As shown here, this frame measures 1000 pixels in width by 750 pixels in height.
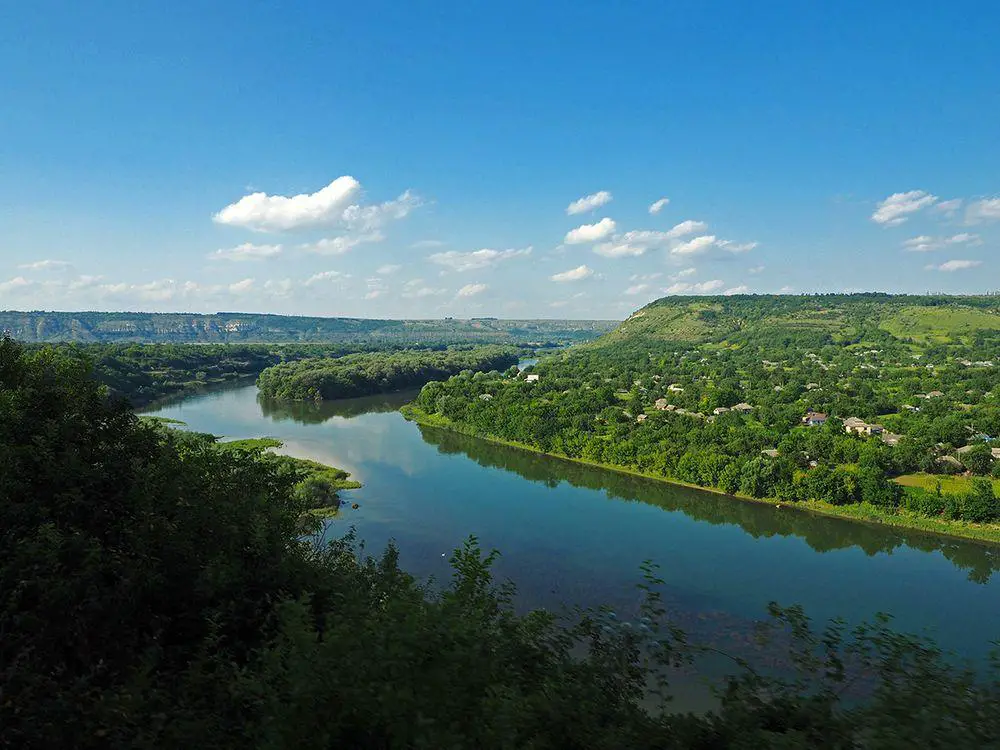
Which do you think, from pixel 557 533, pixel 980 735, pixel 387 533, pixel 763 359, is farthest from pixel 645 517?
pixel 763 359

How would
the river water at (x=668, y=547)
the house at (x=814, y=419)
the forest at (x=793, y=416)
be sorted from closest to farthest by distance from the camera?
the river water at (x=668, y=547)
the forest at (x=793, y=416)
the house at (x=814, y=419)

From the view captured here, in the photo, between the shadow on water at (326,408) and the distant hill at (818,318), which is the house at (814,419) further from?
the distant hill at (818,318)

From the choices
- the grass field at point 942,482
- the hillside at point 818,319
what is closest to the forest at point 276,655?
the grass field at point 942,482

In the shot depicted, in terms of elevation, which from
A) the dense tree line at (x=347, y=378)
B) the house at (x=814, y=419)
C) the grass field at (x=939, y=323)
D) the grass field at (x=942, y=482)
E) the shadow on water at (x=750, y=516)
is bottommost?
the shadow on water at (x=750, y=516)

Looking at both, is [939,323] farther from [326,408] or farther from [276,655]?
[276,655]

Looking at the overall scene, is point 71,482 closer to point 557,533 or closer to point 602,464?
point 557,533

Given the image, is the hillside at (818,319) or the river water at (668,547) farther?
the hillside at (818,319)

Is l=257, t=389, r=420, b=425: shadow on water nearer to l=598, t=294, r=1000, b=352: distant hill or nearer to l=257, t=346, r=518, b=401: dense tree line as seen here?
l=257, t=346, r=518, b=401: dense tree line
